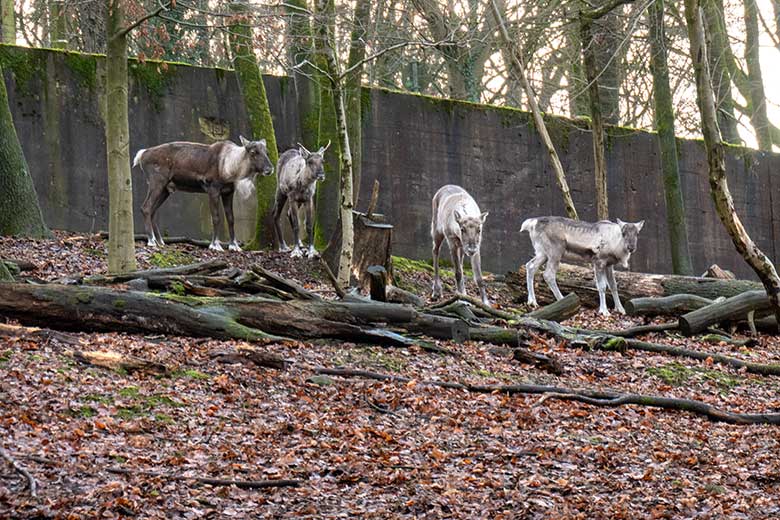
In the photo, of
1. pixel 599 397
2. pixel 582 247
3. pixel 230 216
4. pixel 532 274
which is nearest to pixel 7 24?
pixel 230 216

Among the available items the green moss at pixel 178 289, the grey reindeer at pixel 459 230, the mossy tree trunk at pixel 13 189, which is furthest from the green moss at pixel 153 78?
the green moss at pixel 178 289

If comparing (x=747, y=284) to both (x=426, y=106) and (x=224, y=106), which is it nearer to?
(x=426, y=106)

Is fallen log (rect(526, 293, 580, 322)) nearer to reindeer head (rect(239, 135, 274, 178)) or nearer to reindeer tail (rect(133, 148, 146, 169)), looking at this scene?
reindeer head (rect(239, 135, 274, 178))

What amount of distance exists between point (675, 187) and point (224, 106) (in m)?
8.06

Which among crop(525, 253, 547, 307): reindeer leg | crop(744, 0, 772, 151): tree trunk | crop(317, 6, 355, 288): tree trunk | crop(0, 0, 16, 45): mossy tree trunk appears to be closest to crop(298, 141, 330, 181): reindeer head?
crop(317, 6, 355, 288): tree trunk

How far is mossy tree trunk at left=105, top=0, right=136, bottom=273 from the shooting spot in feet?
40.3

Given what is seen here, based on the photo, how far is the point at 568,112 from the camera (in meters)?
29.8

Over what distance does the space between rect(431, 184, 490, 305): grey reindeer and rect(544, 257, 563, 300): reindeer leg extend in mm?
1171

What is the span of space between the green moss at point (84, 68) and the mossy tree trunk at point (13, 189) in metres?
2.50

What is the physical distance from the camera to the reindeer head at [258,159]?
17984mm

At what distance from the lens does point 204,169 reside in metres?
18.0

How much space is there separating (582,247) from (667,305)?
1.94 m

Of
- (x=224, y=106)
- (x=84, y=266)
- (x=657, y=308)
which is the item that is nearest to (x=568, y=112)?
(x=224, y=106)

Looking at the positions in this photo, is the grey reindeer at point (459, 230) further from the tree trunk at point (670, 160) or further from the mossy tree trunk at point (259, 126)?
the tree trunk at point (670, 160)
